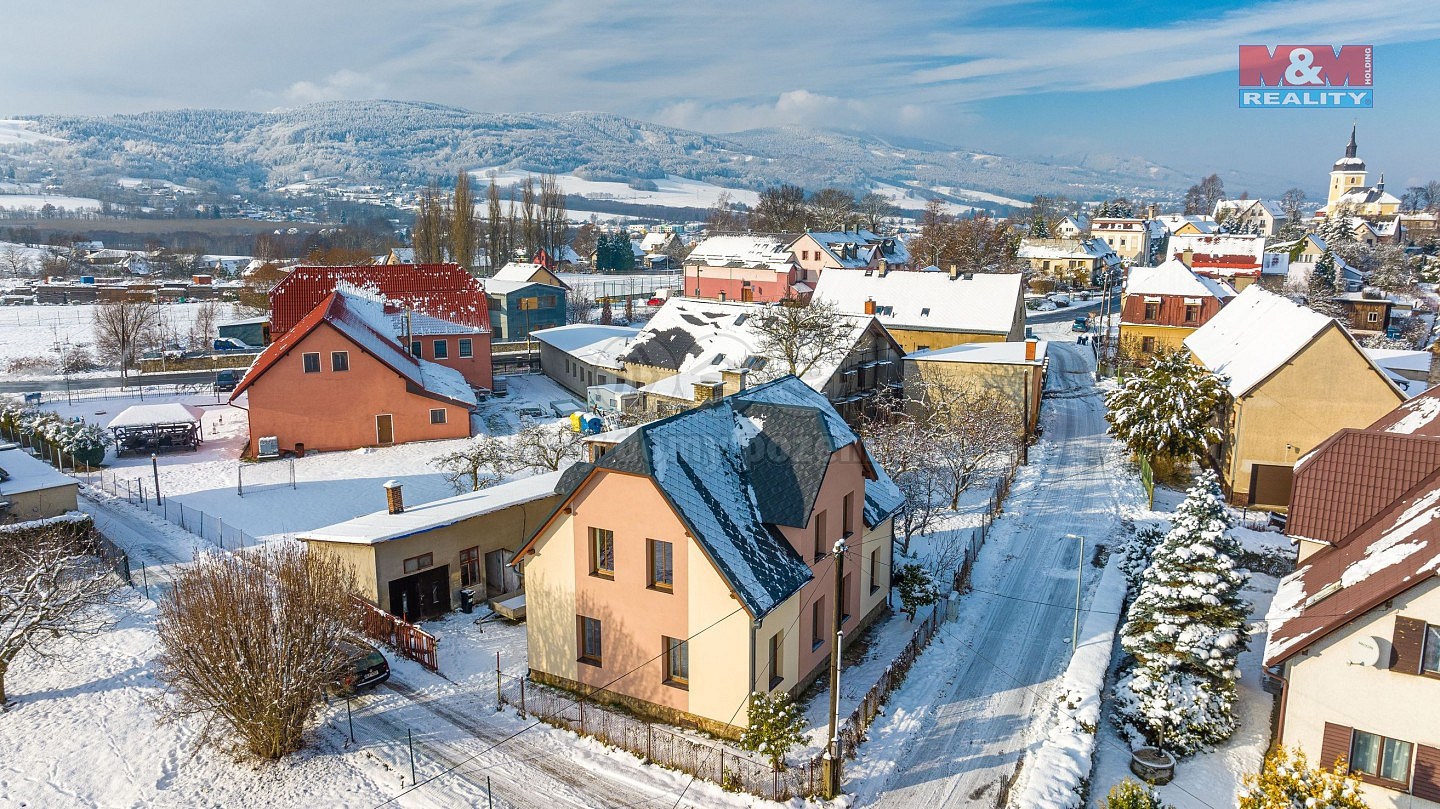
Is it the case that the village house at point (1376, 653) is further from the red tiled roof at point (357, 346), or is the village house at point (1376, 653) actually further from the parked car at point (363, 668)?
the red tiled roof at point (357, 346)

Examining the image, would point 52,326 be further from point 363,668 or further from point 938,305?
point 363,668

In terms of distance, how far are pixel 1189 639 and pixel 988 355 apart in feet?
90.4

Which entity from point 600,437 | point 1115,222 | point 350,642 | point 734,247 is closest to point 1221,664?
point 600,437

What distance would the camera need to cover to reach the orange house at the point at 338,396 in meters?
43.5

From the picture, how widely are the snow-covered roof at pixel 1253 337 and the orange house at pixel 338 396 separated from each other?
37081 mm

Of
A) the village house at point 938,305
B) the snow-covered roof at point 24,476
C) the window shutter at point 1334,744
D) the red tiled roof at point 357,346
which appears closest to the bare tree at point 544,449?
the red tiled roof at point 357,346

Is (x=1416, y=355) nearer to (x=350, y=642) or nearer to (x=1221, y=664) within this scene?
(x=1221, y=664)

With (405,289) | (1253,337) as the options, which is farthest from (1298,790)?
(405,289)

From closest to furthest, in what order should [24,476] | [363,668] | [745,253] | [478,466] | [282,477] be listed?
[363,668], [24,476], [478,466], [282,477], [745,253]

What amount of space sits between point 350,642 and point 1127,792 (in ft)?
54.6

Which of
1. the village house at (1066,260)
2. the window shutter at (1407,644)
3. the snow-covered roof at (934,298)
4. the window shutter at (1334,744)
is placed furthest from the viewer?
the village house at (1066,260)

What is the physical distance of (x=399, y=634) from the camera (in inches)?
930

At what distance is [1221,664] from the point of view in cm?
1973

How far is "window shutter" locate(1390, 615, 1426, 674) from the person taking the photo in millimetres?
16062
